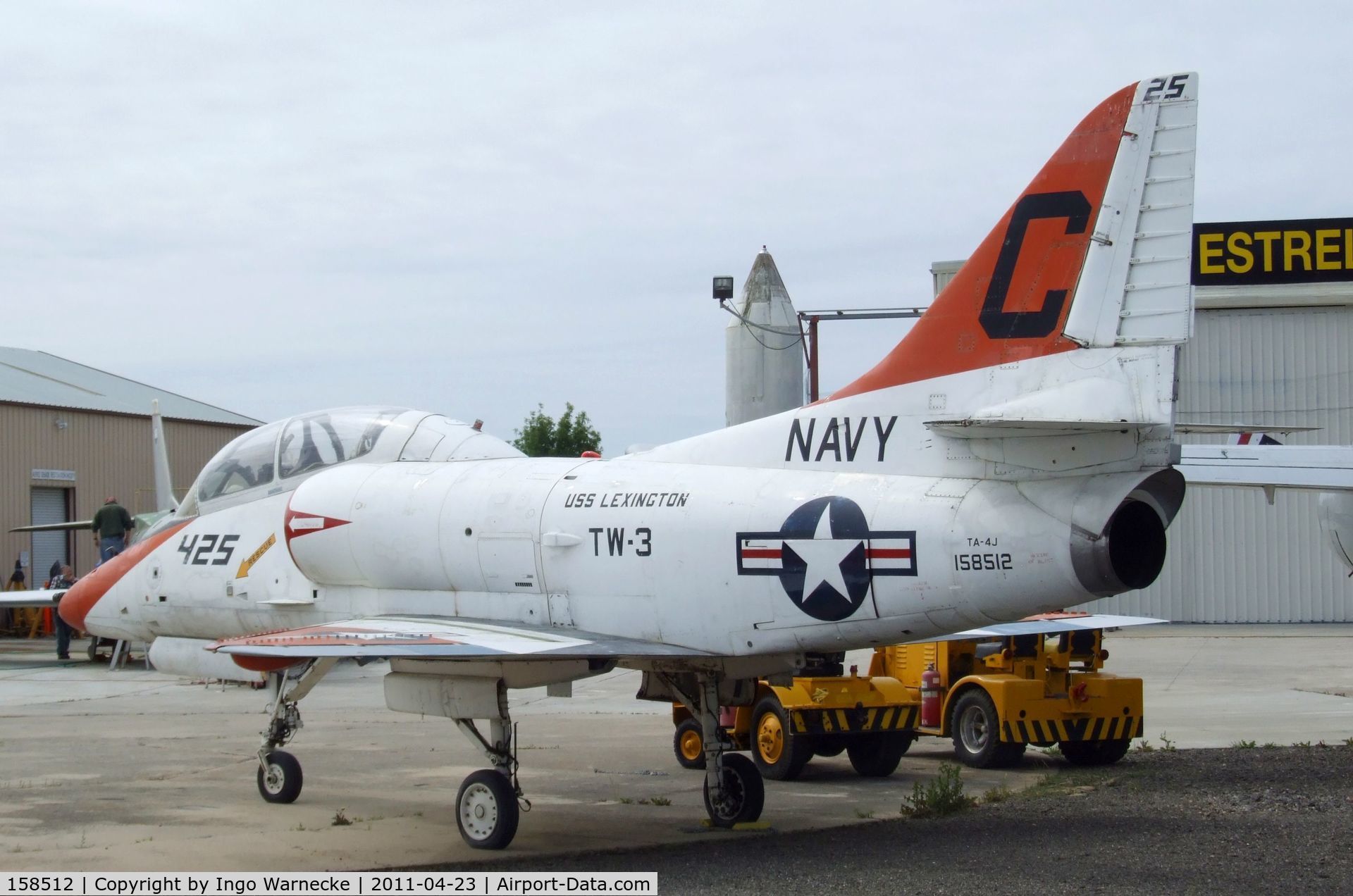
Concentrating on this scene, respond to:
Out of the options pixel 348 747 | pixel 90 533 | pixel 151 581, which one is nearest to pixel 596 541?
pixel 151 581

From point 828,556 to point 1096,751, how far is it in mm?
5897

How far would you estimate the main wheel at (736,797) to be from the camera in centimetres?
1010

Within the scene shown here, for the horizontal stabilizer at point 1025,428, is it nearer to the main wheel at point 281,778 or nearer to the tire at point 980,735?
the tire at point 980,735

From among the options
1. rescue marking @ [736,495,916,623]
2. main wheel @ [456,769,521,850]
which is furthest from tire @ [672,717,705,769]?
rescue marking @ [736,495,916,623]

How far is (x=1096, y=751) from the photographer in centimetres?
1288

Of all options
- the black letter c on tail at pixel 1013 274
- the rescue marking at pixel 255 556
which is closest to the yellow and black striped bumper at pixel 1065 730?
the black letter c on tail at pixel 1013 274

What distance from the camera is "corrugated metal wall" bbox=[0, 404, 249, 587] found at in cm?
3169

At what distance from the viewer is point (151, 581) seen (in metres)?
12.1

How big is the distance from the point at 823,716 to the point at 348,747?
19.4ft

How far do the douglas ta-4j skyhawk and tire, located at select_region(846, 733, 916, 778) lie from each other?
2.62 meters

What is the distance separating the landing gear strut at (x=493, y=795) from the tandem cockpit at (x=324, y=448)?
7.72 feet

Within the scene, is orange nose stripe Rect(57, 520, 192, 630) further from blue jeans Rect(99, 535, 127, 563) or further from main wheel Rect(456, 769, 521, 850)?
blue jeans Rect(99, 535, 127, 563)

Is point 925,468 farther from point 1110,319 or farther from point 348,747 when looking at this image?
point 348,747

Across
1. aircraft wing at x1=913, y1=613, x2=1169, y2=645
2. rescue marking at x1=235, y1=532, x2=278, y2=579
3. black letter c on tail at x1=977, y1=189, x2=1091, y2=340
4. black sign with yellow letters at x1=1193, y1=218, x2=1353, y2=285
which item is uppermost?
black sign with yellow letters at x1=1193, y1=218, x2=1353, y2=285
